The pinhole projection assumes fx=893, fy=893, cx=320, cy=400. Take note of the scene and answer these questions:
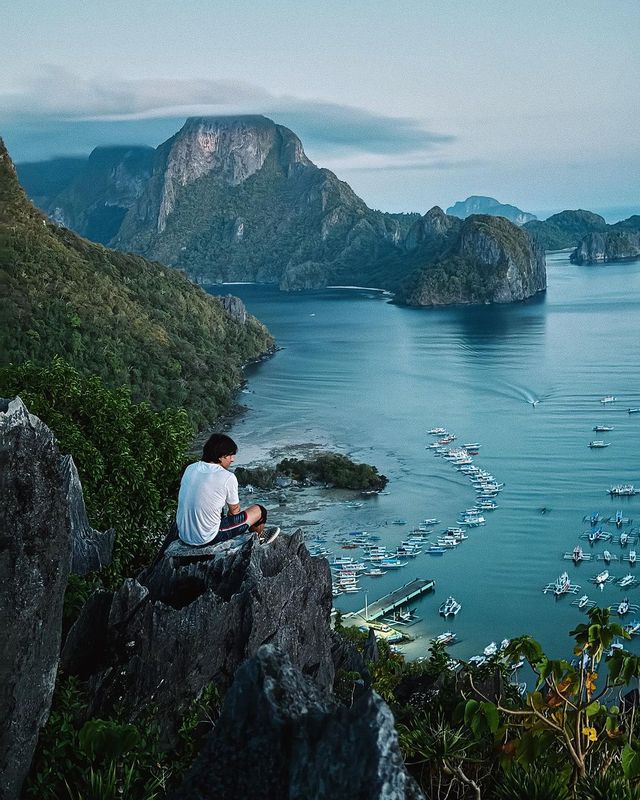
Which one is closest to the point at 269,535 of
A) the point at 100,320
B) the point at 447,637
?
the point at 447,637

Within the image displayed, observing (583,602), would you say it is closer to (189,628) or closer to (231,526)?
(231,526)

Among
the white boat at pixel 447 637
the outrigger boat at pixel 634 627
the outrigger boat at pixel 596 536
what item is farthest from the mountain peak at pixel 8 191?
the outrigger boat at pixel 634 627

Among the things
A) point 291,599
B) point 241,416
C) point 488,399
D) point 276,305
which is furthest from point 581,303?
point 291,599

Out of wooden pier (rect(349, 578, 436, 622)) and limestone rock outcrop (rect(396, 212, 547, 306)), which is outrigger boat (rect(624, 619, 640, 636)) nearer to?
wooden pier (rect(349, 578, 436, 622))

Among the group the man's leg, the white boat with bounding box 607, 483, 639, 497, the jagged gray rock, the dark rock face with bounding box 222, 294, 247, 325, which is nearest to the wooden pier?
the white boat with bounding box 607, 483, 639, 497

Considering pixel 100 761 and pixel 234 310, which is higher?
pixel 234 310

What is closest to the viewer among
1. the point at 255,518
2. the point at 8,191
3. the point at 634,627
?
the point at 255,518
